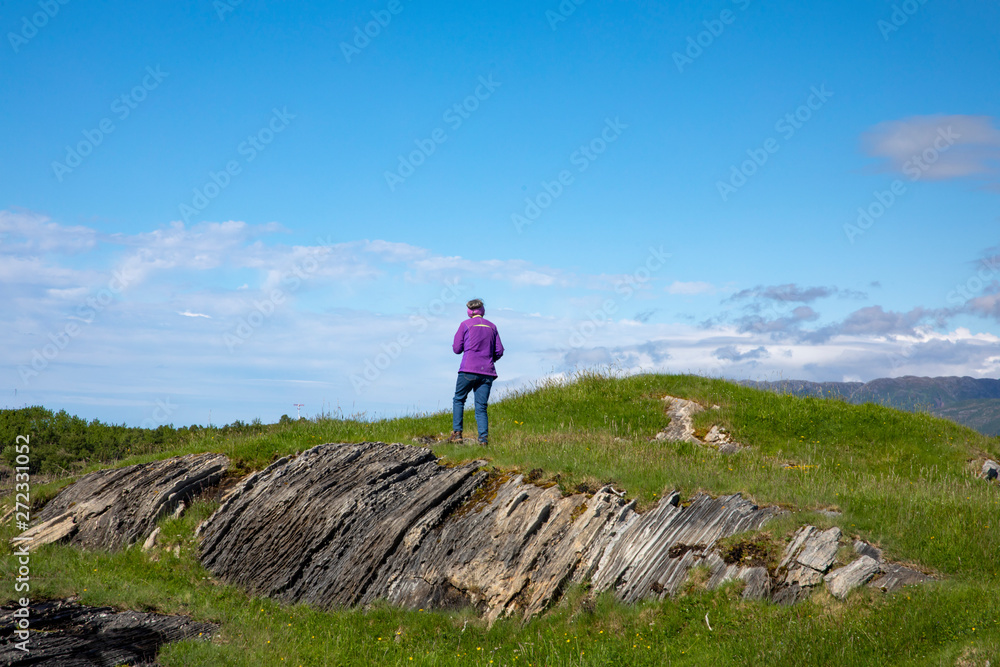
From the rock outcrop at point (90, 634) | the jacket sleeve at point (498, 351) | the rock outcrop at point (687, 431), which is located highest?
the jacket sleeve at point (498, 351)

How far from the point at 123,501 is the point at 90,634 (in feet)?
20.3

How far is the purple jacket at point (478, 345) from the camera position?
53.3ft

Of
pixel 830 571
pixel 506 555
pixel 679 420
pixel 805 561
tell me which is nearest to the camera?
pixel 830 571

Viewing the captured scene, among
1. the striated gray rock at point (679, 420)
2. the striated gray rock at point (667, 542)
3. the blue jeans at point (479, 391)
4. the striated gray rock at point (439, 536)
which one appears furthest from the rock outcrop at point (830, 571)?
the striated gray rock at point (679, 420)

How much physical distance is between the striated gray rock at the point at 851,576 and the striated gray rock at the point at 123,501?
43.6 feet

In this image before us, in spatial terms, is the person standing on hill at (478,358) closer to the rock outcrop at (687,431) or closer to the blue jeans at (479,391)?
the blue jeans at (479,391)

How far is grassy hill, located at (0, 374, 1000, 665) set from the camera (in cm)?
826

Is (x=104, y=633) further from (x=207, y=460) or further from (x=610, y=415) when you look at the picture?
(x=610, y=415)

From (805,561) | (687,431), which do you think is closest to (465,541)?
(805,561)

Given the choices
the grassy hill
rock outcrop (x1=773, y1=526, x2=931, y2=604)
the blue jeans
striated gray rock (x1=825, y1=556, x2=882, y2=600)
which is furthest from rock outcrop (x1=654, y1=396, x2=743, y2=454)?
striated gray rock (x1=825, y1=556, x2=882, y2=600)

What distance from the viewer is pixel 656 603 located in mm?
9789

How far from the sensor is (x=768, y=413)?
2133 cm

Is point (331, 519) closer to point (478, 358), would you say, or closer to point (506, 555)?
point (506, 555)

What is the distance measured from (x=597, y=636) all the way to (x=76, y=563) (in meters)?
11.1
